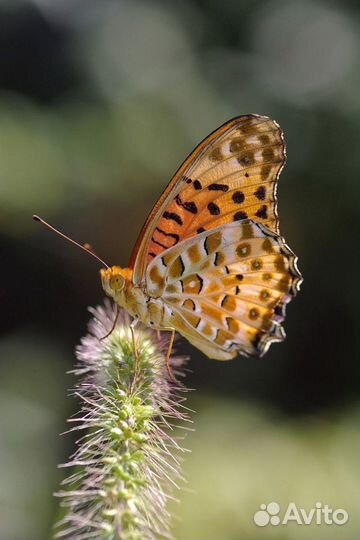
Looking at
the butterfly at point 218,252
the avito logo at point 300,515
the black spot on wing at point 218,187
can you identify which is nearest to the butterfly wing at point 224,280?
the butterfly at point 218,252

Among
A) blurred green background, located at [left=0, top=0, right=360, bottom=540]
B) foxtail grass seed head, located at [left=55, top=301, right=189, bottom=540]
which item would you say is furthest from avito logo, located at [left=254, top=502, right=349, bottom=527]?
foxtail grass seed head, located at [left=55, top=301, right=189, bottom=540]

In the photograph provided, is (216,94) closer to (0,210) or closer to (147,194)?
(147,194)

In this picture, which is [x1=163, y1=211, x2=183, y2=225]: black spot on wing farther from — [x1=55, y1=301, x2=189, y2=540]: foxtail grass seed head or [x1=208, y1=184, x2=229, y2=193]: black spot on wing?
[x1=55, y1=301, x2=189, y2=540]: foxtail grass seed head

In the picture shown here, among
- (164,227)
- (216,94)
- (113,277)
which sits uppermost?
(216,94)

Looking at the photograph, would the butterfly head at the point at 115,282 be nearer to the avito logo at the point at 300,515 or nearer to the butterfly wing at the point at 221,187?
the butterfly wing at the point at 221,187

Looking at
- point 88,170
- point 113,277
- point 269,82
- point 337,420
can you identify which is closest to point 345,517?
point 337,420

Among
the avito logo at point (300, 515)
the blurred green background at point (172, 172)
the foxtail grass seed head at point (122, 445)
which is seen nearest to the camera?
the foxtail grass seed head at point (122, 445)

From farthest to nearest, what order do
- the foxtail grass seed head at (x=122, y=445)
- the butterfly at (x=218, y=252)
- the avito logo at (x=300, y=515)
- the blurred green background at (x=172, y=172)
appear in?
the blurred green background at (x=172, y=172) → the avito logo at (x=300, y=515) → the butterfly at (x=218, y=252) → the foxtail grass seed head at (x=122, y=445)
